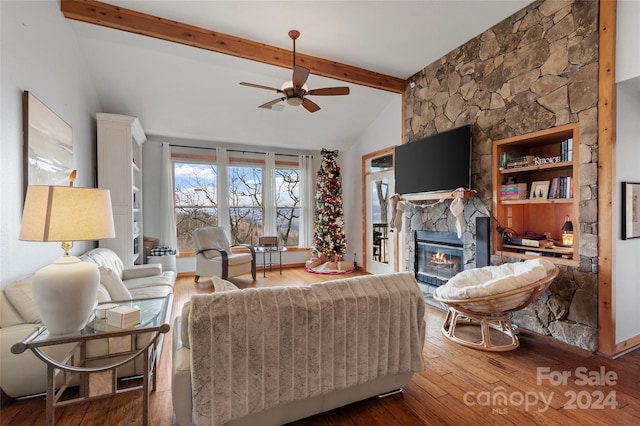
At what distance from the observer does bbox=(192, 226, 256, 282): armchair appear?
196 inches

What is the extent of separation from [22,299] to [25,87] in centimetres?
159

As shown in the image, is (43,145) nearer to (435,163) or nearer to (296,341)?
(296,341)

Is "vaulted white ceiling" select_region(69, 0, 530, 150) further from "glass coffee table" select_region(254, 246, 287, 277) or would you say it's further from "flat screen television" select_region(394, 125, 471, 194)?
"glass coffee table" select_region(254, 246, 287, 277)

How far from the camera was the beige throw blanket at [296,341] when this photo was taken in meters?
1.49

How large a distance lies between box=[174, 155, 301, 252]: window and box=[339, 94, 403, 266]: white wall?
1141mm

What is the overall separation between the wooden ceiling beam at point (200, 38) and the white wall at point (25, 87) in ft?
0.86

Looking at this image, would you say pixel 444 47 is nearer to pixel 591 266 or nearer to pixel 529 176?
pixel 529 176

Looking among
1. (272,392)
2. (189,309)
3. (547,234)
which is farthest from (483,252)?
(189,309)

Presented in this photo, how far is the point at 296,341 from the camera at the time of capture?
5.37ft

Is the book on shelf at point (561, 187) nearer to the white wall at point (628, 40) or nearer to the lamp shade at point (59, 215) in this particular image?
the white wall at point (628, 40)

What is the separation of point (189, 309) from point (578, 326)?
3.32 m

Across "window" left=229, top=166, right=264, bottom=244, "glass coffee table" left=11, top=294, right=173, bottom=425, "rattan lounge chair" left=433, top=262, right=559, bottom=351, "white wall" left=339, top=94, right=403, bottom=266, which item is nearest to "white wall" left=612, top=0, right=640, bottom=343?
"rattan lounge chair" left=433, top=262, right=559, bottom=351

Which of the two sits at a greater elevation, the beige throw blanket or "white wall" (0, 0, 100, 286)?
"white wall" (0, 0, 100, 286)

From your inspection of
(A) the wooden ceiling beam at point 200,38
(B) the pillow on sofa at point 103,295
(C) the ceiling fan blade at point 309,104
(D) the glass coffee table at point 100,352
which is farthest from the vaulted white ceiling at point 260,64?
(D) the glass coffee table at point 100,352
